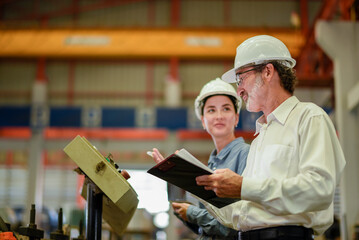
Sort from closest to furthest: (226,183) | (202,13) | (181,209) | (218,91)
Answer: (226,183), (181,209), (218,91), (202,13)

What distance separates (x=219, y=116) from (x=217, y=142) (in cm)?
19

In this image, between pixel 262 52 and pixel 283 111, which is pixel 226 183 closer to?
pixel 283 111

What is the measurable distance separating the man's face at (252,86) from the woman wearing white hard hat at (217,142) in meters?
0.77

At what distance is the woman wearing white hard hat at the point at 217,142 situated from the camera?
3.07 metres

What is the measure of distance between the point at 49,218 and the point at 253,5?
10.7m

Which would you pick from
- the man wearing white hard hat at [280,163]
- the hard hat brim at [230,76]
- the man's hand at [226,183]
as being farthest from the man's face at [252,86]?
the man's hand at [226,183]

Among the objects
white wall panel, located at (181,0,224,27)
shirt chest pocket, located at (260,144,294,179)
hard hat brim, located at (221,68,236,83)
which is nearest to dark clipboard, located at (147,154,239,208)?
shirt chest pocket, located at (260,144,294,179)

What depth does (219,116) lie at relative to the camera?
11.2 ft

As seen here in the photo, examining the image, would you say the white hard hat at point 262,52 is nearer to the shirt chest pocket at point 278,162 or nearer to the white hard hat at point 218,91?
the shirt chest pocket at point 278,162

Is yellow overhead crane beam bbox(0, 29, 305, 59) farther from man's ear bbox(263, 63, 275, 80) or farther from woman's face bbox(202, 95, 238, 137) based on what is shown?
man's ear bbox(263, 63, 275, 80)

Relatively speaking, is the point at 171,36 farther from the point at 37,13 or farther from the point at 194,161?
the point at 194,161

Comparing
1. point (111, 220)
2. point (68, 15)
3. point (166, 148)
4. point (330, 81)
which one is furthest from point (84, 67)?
point (111, 220)

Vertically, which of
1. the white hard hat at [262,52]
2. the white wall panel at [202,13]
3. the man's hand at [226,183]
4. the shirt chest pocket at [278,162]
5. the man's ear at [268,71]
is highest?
the white wall panel at [202,13]

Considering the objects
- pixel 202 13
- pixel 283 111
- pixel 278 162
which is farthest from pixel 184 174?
pixel 202 13
